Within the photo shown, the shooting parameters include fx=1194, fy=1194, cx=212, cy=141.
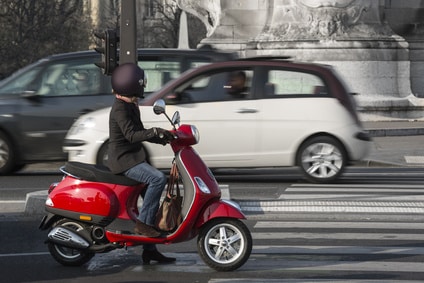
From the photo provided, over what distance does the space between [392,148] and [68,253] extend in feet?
50.5

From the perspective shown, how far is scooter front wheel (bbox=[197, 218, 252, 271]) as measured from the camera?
28.1ft

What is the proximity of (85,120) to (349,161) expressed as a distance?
11.5ft

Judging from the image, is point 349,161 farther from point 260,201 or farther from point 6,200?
point 6,200

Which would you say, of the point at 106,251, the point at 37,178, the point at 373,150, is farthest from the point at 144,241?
the point at 373,150

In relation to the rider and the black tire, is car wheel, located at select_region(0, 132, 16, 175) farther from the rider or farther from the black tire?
the rider

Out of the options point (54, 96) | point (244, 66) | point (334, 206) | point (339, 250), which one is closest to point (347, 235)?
point (339, 250)

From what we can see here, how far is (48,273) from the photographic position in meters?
8.68

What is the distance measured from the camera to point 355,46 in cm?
3036

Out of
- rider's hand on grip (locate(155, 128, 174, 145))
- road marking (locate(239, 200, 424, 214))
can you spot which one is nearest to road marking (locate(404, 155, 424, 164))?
road marking (locate(239, 200, 424, 214))

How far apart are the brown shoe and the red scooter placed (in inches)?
1.4

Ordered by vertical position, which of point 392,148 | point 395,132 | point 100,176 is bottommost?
point 395,132

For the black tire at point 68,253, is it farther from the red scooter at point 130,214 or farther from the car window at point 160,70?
the car window at point 160,70

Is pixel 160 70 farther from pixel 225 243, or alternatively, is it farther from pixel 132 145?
pixel 225 243

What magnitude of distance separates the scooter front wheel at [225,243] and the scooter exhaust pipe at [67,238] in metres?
0.87
